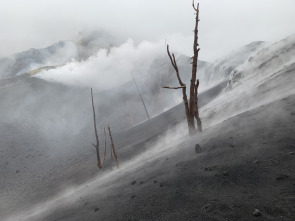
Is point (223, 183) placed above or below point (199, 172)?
below

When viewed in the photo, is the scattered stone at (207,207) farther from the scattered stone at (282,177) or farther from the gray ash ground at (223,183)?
the scattered stone at (282,177)

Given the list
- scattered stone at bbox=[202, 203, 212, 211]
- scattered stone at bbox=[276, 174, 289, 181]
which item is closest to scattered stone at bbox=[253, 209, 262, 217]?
scattered stone at bbox=[202, 203, 212, 211]

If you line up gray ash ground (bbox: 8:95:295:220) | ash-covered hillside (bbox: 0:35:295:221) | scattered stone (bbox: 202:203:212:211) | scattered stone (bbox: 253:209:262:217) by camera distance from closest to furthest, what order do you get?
scattered stone (bbox: 253:209:262:217)
gray ash ground (bbox: 8:95:295:220)
scattered stone (bbox: 202:203:212:211)
ash-covered hillside (bbox: 0:35:295:221)

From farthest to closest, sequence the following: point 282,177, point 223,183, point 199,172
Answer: point 199,172
point 223,183
point 282,177

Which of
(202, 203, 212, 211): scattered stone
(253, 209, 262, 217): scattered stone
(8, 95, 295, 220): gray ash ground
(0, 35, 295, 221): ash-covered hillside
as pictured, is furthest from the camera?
(0, 35, 295, 221): ash-covered hillside

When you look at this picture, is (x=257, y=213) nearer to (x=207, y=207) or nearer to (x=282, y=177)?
(x=207, y=207)

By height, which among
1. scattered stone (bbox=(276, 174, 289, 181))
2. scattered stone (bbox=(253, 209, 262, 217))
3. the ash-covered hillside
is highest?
the ash-covered hillside

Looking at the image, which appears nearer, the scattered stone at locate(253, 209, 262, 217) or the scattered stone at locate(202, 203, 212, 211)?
the scattered stone at locate(253, 209, 262, 217)

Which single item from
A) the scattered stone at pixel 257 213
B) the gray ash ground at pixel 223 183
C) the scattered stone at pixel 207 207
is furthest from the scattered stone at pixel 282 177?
the scattered stone at pixel 207 207

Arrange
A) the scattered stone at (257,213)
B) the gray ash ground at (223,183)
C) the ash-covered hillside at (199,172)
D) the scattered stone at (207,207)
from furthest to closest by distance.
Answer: the ash-covered hillside at (199,172)
the scattered stone at (207,207)
the gray ash ground at (223,183)
the scattered stone at (257,213)

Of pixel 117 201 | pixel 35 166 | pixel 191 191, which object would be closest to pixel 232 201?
pixel 191 191

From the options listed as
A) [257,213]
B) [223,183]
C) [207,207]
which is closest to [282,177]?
[223,183]

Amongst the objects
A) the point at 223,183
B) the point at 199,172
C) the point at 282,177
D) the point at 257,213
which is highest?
the point at 199,172

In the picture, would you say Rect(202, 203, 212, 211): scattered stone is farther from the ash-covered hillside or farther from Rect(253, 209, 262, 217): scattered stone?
Rect(253, 209, 262, 217): scattered stone
